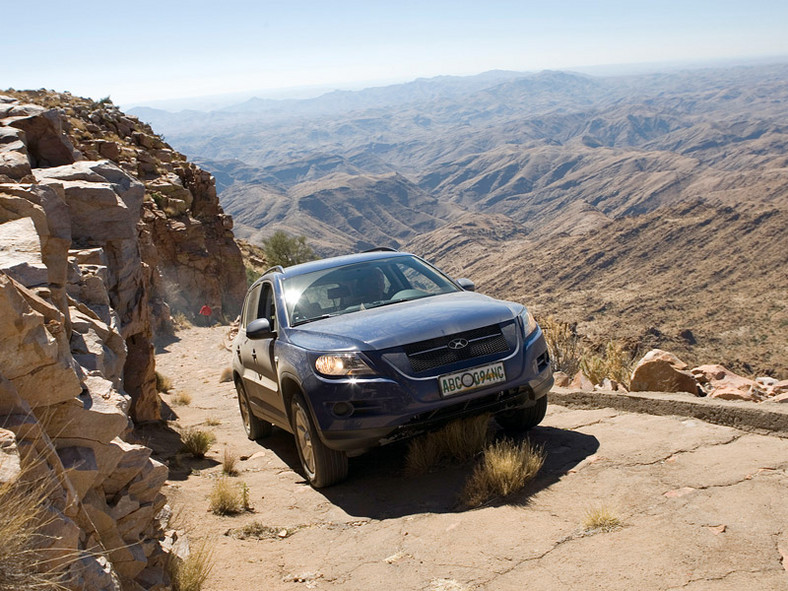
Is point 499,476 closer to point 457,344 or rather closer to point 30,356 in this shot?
point 457,344

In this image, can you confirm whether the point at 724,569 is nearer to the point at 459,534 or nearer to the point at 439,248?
the point at 459,534

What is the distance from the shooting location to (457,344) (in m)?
4.93

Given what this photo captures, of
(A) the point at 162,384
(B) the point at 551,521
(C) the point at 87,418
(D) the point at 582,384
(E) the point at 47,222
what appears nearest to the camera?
(C) the point at 87,418

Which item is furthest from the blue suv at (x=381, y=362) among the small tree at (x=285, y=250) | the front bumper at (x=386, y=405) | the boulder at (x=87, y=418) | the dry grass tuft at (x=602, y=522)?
the small tree at (x=285, y=250)

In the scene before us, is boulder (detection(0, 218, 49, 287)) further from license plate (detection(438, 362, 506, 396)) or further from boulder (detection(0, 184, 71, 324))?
license plate (detection(438, 362, 506, 396))

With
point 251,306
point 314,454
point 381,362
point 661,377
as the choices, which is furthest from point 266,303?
point 661,377

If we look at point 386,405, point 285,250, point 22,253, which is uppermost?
point 22,253

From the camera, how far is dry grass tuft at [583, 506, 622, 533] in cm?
380

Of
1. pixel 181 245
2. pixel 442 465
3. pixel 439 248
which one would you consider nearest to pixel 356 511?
pixel 442 465

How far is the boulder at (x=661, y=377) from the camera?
733 cm

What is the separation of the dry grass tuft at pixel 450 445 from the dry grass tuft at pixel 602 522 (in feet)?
4.51

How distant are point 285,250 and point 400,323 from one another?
1478 inches

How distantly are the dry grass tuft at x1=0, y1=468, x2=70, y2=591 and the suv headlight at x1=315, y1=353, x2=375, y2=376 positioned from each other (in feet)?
7.63

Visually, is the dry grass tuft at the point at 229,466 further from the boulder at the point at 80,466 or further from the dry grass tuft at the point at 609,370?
the dry grass tuft at the point at 609,370
